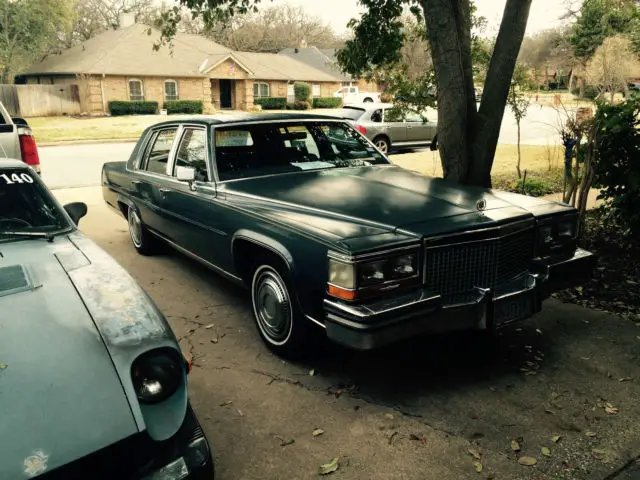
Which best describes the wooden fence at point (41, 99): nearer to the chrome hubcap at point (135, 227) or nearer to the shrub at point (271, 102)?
the shrub at point (271, 102)

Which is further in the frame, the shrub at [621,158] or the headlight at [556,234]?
the shrub at [621,158]

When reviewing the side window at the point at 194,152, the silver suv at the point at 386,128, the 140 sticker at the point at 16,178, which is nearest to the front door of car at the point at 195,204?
the side window at the point at 194,152

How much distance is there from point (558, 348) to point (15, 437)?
3.61 metres

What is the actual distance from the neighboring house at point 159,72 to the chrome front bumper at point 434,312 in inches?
1405

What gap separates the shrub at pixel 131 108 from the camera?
112 ft

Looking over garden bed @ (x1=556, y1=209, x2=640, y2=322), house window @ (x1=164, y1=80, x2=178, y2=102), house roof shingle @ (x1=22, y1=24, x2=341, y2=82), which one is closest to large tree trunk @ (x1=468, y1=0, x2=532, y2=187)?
garden bed @ (x1=556, y1=209, x2=640, y2=322)

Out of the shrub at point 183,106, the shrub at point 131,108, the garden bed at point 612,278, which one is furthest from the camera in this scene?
the shrub at point 183,106

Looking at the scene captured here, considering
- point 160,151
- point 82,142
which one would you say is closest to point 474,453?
point 160,151

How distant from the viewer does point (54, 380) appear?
2023 millimetres

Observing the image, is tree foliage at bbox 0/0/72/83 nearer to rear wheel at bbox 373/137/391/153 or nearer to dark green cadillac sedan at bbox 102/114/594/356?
rear wheel at bbox 373/137/391/153

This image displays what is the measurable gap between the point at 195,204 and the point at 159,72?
35.3m

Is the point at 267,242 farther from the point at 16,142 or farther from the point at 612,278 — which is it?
the point at 16,142

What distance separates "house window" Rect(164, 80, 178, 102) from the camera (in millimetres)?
37844

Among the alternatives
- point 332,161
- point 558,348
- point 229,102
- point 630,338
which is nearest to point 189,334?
point 332,161
